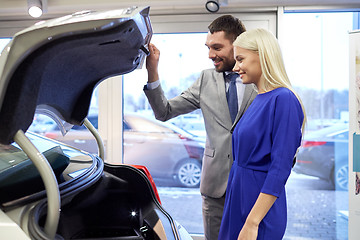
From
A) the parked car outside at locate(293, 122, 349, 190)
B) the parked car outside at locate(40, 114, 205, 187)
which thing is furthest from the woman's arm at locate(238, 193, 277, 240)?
the parked car outside at locate(293, 122, 349, 190)

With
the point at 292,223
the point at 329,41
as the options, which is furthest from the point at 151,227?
the point at 329,41

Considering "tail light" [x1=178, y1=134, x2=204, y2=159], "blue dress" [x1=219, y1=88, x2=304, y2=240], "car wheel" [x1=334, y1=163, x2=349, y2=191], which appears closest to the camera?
"blue dress" [x1=219, y1=88, x2=304, y2=240]

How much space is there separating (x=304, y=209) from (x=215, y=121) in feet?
7.71

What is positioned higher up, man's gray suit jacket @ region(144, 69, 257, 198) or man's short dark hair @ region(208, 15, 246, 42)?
man's short dark hair @ region(208, 15, 246, 42)

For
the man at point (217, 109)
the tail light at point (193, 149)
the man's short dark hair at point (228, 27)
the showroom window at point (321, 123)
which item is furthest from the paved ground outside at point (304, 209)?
the man's short dark hair at point (228, 27)

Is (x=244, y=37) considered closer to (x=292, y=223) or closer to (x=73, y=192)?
(x=73, y=192)

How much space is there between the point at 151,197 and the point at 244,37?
702 mm

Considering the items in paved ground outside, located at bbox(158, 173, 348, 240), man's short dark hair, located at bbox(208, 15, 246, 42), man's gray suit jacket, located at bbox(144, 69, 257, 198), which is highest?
man's short dark hair, located at bbox(208, 15, 246, 42)

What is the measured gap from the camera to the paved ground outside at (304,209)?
367 centimetres

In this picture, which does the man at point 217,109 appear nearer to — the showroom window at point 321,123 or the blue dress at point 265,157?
the blue dress at point 265,157

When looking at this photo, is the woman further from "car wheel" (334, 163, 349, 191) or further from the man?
"car wheel" (334, 163, 349, 191)

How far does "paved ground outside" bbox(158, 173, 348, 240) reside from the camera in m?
3.67

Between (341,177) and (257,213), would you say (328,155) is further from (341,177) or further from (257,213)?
(257,213)

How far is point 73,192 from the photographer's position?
3.53ft
